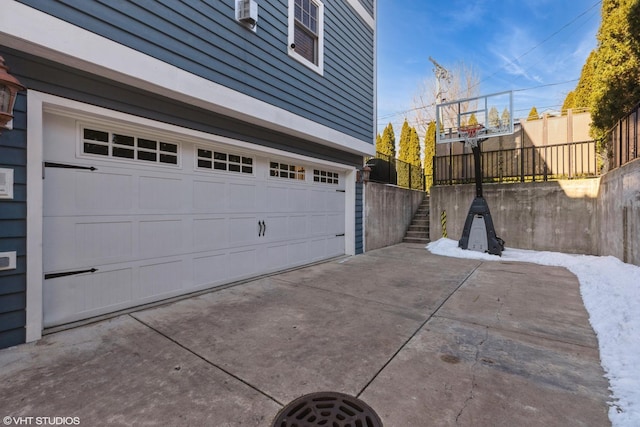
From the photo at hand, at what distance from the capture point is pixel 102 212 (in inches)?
119

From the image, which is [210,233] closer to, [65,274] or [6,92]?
[65,274]

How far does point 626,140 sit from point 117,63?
23.3 feet

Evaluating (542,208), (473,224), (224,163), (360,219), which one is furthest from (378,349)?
(542,208)

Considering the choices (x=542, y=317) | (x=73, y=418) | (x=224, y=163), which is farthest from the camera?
(x=224, y=163)

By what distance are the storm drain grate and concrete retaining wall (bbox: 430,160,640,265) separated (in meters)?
5.60

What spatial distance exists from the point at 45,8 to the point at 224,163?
7.46ft

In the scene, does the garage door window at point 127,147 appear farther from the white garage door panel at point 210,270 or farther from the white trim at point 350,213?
the white trim at point 350,213

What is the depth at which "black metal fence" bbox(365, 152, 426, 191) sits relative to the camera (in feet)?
27.9

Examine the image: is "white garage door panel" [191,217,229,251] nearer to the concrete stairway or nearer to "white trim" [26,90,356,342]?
"white trim" [26,90,356,342]

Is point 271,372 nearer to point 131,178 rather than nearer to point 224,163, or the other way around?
point 131,178

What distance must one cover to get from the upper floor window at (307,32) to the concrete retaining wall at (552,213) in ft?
18.2

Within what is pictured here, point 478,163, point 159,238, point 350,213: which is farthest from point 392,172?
point 159,238

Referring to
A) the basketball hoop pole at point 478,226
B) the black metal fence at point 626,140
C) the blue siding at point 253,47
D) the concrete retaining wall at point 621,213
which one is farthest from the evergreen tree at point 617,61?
the blue siding at point 253,47

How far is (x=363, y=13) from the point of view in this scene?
676 cm
